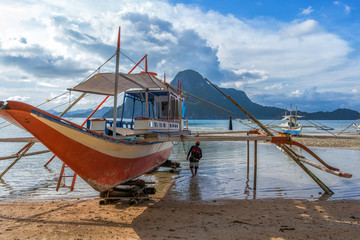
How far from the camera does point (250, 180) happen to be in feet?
37.5

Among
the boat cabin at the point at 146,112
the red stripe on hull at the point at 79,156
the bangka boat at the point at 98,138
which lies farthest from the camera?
the boat cabin at the point at 146,112

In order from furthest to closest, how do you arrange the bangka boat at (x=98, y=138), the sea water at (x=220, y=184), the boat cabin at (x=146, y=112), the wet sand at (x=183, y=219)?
the boat cabin at (x=146, y=112) → the sea water at (x=220, y=184) → the bangka boat at (x=98, y=138) → the wet sand at (x=183, y=219)

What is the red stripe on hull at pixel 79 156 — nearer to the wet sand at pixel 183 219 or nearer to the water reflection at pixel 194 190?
the wet sand at pixel 183 219

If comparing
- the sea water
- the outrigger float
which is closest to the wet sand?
the sea water

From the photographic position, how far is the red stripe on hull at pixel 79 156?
5.53m

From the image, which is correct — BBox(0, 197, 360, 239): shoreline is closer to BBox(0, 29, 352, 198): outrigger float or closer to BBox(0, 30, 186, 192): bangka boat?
BBox(0, 29, 352, 198): outrigger float

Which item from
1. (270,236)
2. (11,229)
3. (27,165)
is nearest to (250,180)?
(270,236)

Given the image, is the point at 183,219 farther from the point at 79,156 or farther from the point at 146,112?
the point at 146,112

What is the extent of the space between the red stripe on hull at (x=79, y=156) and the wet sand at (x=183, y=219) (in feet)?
3.26

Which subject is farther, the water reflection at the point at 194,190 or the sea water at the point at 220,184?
the sea water at the point at 220,184

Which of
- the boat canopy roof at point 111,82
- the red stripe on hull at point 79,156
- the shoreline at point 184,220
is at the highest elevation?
the boat canopy roof at point 111,82

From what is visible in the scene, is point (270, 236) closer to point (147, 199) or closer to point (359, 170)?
point (147, 199)

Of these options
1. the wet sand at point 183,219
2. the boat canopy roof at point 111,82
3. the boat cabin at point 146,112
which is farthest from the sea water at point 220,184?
the boat canopy roof at point 111,82

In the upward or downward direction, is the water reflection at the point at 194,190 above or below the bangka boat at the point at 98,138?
below
